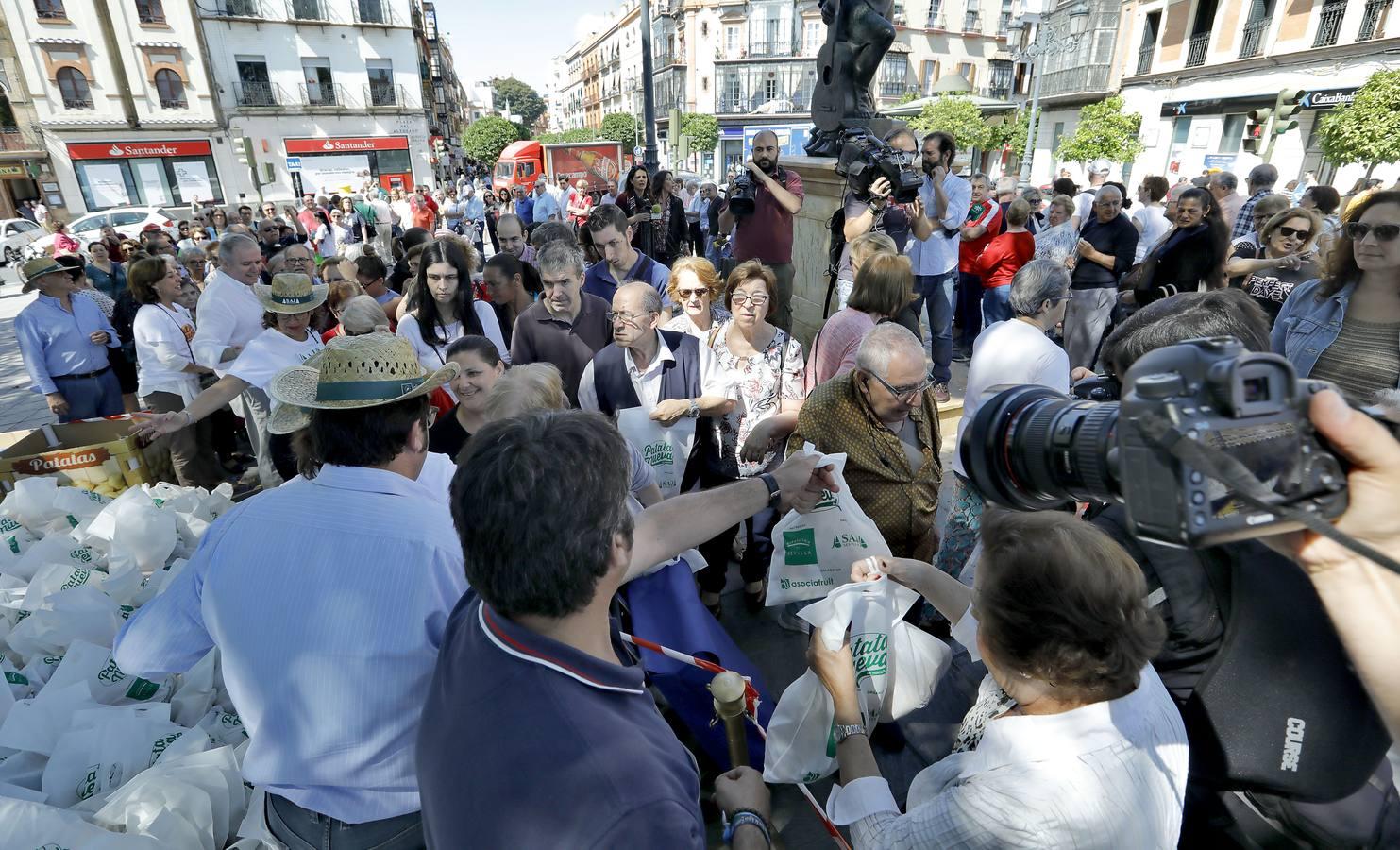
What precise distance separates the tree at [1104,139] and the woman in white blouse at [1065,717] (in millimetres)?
22890

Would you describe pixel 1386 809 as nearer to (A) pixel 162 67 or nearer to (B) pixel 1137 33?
(B) pixel 1137 33

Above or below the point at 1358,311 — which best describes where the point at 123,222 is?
below

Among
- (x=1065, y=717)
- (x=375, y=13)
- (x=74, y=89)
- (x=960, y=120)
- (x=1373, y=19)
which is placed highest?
(x=375, y=13)

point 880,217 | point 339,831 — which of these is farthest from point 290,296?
point 880,217

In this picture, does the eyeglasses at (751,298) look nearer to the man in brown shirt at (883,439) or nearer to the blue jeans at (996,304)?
the man in brown shirt at (883,439)

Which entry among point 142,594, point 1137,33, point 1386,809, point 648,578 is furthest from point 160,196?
point 1137,33

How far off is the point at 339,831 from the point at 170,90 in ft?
116

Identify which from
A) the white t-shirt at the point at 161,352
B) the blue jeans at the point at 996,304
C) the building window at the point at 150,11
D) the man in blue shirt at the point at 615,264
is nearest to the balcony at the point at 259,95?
the building window at the point at 150,11

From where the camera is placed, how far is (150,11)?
25.7 m

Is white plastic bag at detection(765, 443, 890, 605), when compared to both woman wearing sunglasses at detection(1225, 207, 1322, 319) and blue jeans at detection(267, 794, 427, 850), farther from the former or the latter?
woman wearing sunglasses at detection(1225, 207, 1322, 319)

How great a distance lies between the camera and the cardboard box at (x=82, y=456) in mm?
3584

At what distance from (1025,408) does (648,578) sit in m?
1.46

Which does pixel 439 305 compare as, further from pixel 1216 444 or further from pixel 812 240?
pixel 1216 444

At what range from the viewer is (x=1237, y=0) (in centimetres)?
1972
